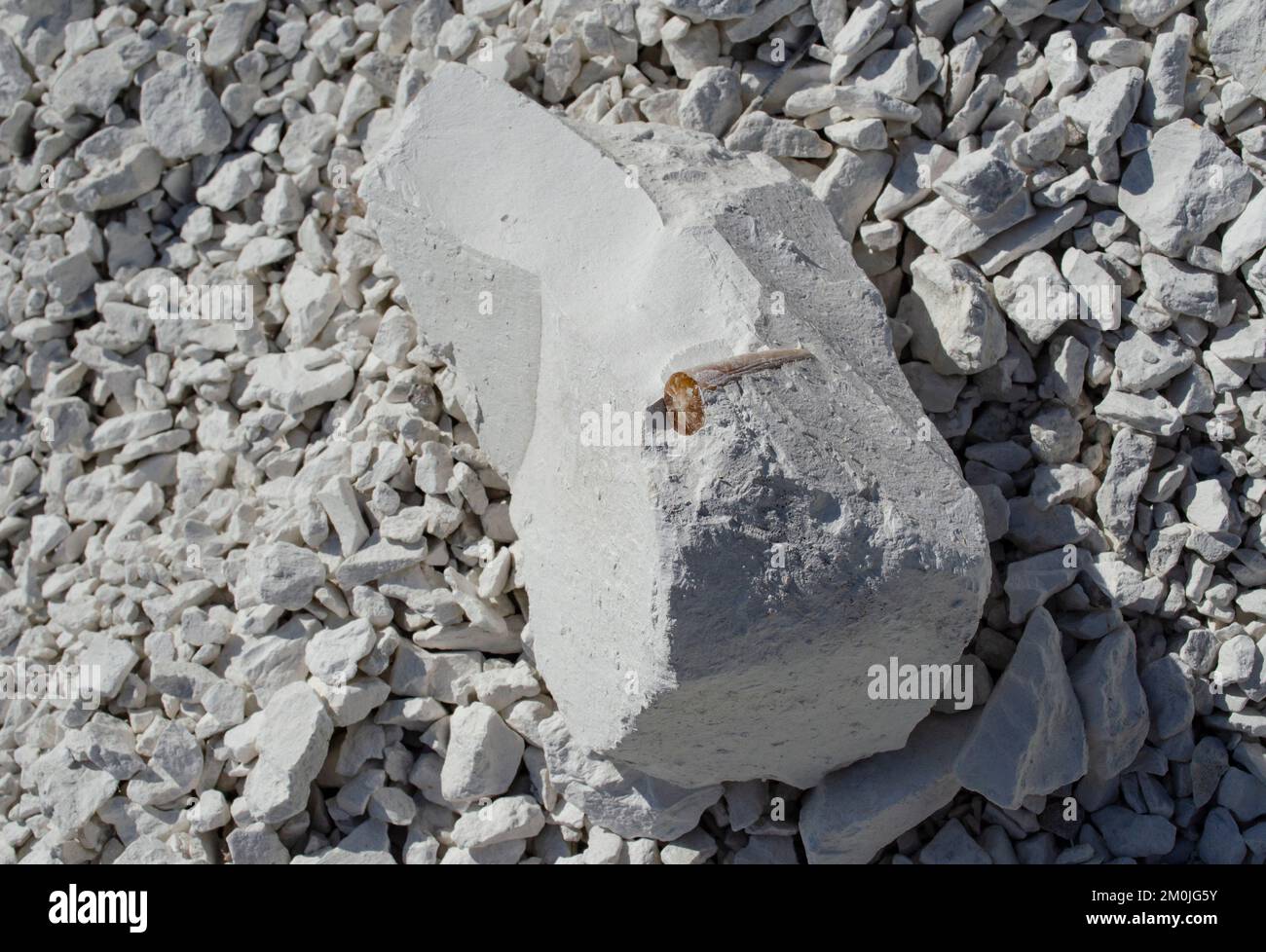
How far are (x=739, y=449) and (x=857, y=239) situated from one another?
1.64 m

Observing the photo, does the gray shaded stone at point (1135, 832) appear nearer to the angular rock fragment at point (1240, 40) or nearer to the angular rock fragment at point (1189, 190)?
the angular rock fragment at point (1189, 190)

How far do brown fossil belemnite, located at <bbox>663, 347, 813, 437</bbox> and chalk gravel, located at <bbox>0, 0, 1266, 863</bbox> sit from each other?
0.94 meters

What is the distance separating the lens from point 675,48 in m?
4.77

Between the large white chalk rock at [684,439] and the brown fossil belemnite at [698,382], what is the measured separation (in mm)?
27

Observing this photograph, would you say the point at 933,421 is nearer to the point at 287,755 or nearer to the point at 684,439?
the point at 684,439

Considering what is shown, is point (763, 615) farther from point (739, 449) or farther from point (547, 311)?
point (547, 311)

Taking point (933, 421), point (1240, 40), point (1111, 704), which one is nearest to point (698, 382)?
point (933, 421)

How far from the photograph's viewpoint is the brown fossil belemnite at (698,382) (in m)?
3.22

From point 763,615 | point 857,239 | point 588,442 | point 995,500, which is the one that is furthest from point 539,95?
point 763,615

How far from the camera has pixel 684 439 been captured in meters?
3.21

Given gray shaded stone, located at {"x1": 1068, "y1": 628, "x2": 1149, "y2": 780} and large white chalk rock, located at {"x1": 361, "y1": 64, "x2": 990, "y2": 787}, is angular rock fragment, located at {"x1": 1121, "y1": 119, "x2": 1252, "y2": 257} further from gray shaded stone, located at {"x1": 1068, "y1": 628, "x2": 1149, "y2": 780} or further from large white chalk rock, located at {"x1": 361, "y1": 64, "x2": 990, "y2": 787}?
gray shaded stone, located at {"x1": 1068, "y1": 628, "x2": 1149, "y2": 780}

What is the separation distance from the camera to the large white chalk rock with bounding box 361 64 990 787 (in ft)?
10.4

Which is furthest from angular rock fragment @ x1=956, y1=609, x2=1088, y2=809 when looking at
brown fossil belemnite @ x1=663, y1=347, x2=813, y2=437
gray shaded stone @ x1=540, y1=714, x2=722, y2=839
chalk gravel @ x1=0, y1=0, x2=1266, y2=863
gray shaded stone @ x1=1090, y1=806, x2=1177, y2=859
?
brown fossil belemnite @ x1=663, y1=347, x2=813, y2=437

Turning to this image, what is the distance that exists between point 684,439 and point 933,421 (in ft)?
4.42
